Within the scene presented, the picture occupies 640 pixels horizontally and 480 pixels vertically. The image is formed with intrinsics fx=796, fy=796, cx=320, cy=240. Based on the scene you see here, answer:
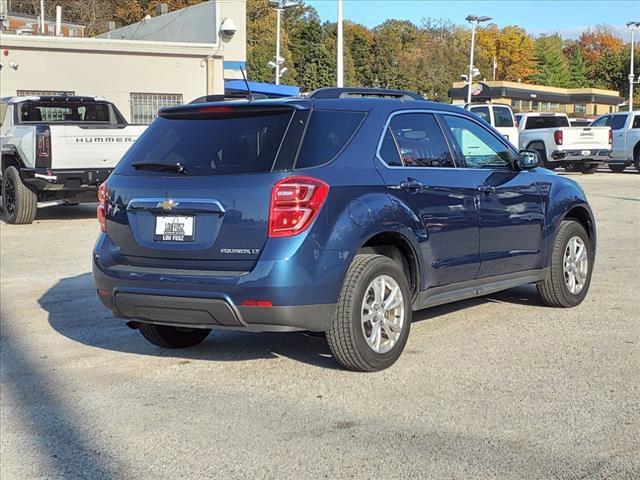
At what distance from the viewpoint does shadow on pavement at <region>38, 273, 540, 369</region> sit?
228 inches

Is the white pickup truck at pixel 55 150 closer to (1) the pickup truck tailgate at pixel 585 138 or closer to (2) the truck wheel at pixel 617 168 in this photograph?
(1) the pickup truck tailgate at pixel 585 138

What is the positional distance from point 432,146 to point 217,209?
73.8 inches

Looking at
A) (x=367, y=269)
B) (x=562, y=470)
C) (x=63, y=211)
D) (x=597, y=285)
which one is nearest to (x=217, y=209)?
(x=367, y=269)

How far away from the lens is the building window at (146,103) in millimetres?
24922

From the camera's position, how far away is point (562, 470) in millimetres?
3693

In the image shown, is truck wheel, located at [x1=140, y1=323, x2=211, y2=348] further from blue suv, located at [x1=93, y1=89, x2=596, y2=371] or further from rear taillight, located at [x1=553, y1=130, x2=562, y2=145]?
rear taillight, located at [x1=553, y1=130, x2=562, y2=145]

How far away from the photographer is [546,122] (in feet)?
89.7

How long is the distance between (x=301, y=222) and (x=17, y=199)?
9724 millimetres

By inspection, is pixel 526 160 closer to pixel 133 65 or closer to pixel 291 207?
pixel 291 207

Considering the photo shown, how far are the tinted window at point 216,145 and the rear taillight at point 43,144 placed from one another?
7361 millimetres

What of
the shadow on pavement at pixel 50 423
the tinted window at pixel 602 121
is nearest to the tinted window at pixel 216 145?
the shadow on pavement at pixel 50 423

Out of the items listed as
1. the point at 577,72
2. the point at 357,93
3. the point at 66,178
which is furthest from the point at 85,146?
the point at 577,72

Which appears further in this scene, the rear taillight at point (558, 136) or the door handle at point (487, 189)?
the rear taillight at point (558, 136)

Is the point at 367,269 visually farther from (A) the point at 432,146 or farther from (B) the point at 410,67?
(B) the point at 410,67
